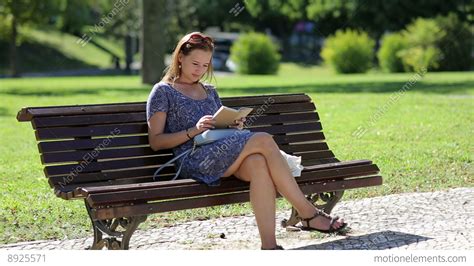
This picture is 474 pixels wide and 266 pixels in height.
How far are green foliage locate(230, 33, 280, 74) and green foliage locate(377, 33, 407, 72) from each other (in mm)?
3949

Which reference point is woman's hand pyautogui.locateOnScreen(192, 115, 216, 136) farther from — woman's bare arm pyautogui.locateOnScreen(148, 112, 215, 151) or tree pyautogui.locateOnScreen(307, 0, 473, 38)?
tree pyautogui.locateOnScreen(307, 0, 473, 38)

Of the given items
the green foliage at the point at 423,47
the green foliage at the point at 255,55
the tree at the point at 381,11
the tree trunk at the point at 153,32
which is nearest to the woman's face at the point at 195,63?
the tree trunk at the point at 153,32

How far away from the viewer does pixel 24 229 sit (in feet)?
22.0

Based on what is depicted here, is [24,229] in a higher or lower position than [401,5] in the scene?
lower

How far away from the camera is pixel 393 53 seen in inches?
1300

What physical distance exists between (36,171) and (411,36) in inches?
977

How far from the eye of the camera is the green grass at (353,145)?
7152mm

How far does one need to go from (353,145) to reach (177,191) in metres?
5.68

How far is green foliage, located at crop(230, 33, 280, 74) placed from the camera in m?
32.1

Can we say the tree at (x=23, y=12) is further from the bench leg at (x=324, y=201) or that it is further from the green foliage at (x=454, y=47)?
the bench leg at (x=324, y=201)

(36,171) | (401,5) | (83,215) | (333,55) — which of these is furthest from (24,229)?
(401,5)

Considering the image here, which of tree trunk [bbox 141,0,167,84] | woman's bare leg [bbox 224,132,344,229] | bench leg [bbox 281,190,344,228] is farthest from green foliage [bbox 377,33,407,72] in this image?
woman's bare leg [bbox 224,132,344,229]

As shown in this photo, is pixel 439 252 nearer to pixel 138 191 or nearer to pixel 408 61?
pixel 138 191

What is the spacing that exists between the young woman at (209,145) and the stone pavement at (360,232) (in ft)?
1.20
